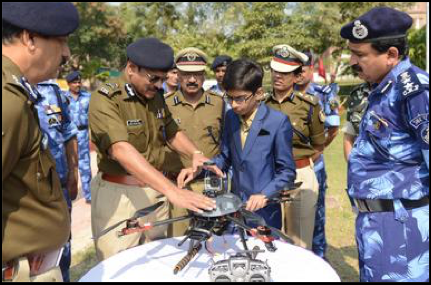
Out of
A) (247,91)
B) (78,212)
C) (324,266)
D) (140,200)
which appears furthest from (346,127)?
(78,212)

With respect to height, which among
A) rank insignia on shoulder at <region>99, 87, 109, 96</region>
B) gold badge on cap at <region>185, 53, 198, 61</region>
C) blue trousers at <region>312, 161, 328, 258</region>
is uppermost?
gold badge on cap at <region>185, 53, 198, 61</region>

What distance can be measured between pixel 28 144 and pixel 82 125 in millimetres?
5634

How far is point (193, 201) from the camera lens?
206 centimetres

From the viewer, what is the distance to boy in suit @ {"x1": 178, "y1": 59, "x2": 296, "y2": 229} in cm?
280

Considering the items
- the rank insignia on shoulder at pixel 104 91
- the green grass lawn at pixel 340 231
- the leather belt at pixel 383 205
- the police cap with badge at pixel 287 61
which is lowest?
the green grass lawn at pixel 340 231

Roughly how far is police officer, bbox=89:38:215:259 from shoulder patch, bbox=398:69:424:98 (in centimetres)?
136

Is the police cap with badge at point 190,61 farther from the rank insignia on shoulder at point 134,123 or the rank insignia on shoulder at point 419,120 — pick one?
the rank insignia on shoulder at point 419,120

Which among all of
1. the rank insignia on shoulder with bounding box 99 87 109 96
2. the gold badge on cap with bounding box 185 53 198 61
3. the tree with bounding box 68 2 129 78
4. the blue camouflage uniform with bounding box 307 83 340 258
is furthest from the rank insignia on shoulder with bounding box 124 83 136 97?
the tree with bounding box 68 2 129 78

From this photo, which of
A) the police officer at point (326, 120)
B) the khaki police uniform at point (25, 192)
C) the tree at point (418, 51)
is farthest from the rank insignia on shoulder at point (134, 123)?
the tree at point (418, 51)

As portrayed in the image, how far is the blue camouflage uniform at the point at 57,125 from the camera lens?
3.59 meters

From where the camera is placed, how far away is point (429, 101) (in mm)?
2004

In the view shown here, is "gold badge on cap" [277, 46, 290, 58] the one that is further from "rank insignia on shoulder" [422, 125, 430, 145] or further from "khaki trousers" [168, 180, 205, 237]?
"rank insignia on shoulder" [422, 125, 430, 145]

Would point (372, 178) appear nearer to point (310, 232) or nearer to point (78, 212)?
point (310, 232)

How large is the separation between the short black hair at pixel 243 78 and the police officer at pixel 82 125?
14.1 feet
